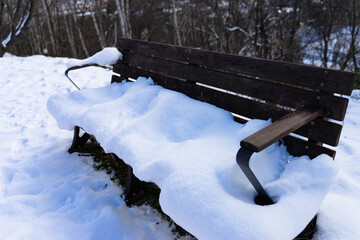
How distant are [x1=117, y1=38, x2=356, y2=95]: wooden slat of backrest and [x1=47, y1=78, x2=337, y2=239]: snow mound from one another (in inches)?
14.3

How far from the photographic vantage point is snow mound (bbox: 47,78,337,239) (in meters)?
1.25

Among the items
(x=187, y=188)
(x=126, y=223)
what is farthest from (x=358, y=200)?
(x=126, y=223)

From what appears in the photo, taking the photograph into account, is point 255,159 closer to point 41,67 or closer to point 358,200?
point 358,200

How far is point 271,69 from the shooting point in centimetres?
189

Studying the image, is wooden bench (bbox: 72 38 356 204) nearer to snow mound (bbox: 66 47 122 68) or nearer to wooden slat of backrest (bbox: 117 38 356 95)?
wooden slat of backrest (bbox: 117 38 356 95)

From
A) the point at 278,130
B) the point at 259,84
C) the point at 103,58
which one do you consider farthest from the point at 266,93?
the point at 103,58

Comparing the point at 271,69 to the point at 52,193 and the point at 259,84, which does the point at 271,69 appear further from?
the point at 52,193

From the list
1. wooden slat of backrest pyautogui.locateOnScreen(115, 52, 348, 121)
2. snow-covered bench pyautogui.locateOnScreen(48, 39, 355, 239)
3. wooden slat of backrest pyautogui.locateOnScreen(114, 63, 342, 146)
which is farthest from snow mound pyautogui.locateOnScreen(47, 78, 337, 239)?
wooden slat of backrest pyautogui.locateOnScreen(115, 52, 348, 121)

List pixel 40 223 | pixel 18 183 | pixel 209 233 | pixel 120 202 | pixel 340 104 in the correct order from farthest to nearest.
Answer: pixel 18 183
pixel 120 202
pixel 40 223
pixel 340 104
pixel 209 233

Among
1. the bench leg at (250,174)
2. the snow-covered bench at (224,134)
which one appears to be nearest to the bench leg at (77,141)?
the snow-covered bench at (224,134)

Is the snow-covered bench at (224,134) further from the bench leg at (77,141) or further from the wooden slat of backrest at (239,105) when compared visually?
the bench leg at (77,141)

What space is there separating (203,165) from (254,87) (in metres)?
0.80

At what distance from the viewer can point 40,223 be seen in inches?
75.7

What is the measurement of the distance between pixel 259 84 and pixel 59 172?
210 centimetres
